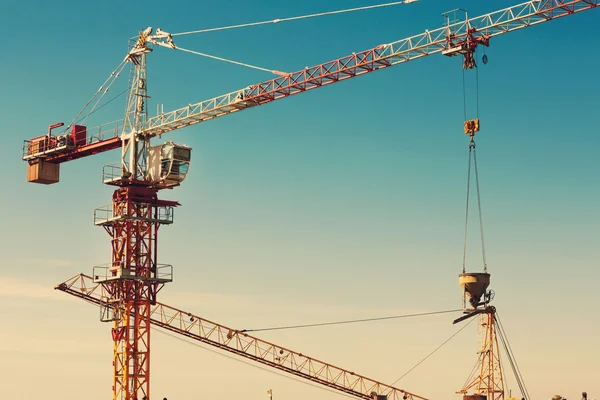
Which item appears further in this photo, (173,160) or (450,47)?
(173,160)

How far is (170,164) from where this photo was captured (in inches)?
5320

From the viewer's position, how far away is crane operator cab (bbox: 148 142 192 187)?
135 metres

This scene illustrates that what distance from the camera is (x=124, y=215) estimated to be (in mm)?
134250

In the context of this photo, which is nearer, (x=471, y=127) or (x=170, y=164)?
(x=471, y=127)

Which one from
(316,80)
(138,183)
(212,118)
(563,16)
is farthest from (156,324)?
(563,16)

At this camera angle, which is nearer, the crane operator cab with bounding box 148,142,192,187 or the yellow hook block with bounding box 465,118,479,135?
the yellow hook block with bounding box 465,118,479,135

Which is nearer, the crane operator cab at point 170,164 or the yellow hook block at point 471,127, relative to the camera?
the yellow hook block at point 471,127

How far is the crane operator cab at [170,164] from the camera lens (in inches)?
5315

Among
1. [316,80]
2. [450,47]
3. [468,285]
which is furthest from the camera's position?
[316,80]

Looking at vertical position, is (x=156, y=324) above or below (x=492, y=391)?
above

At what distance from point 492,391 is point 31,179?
75.8 m

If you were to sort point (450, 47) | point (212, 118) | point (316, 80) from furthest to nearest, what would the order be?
1. point (212, 118)
2. point (316, 80)
3. point (450, 47)

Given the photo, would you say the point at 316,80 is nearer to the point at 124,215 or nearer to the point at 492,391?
the point at 124,215

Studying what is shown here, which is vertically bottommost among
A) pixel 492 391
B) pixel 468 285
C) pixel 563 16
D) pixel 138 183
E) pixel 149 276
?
pixel 492 391
